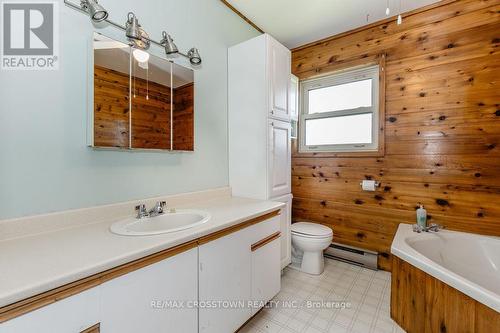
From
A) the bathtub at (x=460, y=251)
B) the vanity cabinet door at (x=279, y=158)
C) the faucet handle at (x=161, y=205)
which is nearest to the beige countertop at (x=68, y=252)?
the faucet handle at (x=161, y=205)

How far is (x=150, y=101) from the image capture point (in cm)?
150

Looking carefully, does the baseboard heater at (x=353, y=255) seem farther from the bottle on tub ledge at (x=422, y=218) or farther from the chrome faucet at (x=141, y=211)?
the chrome faucet at (x=141, y=211)

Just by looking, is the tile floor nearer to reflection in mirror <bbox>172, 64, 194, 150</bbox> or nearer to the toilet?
the toilet

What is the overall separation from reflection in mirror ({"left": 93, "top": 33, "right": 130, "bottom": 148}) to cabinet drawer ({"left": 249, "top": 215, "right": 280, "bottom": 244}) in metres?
0.95

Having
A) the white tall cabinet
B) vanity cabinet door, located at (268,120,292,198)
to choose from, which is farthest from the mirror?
vanity cabinet door, located at (268,120,292,198)

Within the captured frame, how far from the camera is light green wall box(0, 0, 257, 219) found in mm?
1010

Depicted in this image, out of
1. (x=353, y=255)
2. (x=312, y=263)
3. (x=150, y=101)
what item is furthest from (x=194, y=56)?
(x=353, y=255)

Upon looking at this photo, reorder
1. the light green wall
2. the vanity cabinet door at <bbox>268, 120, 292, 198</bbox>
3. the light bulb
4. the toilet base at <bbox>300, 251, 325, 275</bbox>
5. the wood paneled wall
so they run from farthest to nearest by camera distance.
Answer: the toilet base at <bbox>300, 251, 325, 275</bbox> < the vanity cabinet door at <bbox>268, 120, 292, 198</bbox> < the wood paneled wall < the light bulb < the light green wall

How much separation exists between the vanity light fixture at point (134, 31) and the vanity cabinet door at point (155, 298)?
124cm

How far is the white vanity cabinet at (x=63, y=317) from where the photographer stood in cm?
63

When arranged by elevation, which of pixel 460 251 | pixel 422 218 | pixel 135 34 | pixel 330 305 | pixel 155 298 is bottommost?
pixel 330 305

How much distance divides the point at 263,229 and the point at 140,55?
1.38m

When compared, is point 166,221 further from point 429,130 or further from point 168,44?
point 429,130

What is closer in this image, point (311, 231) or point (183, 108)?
point (183, 108)
